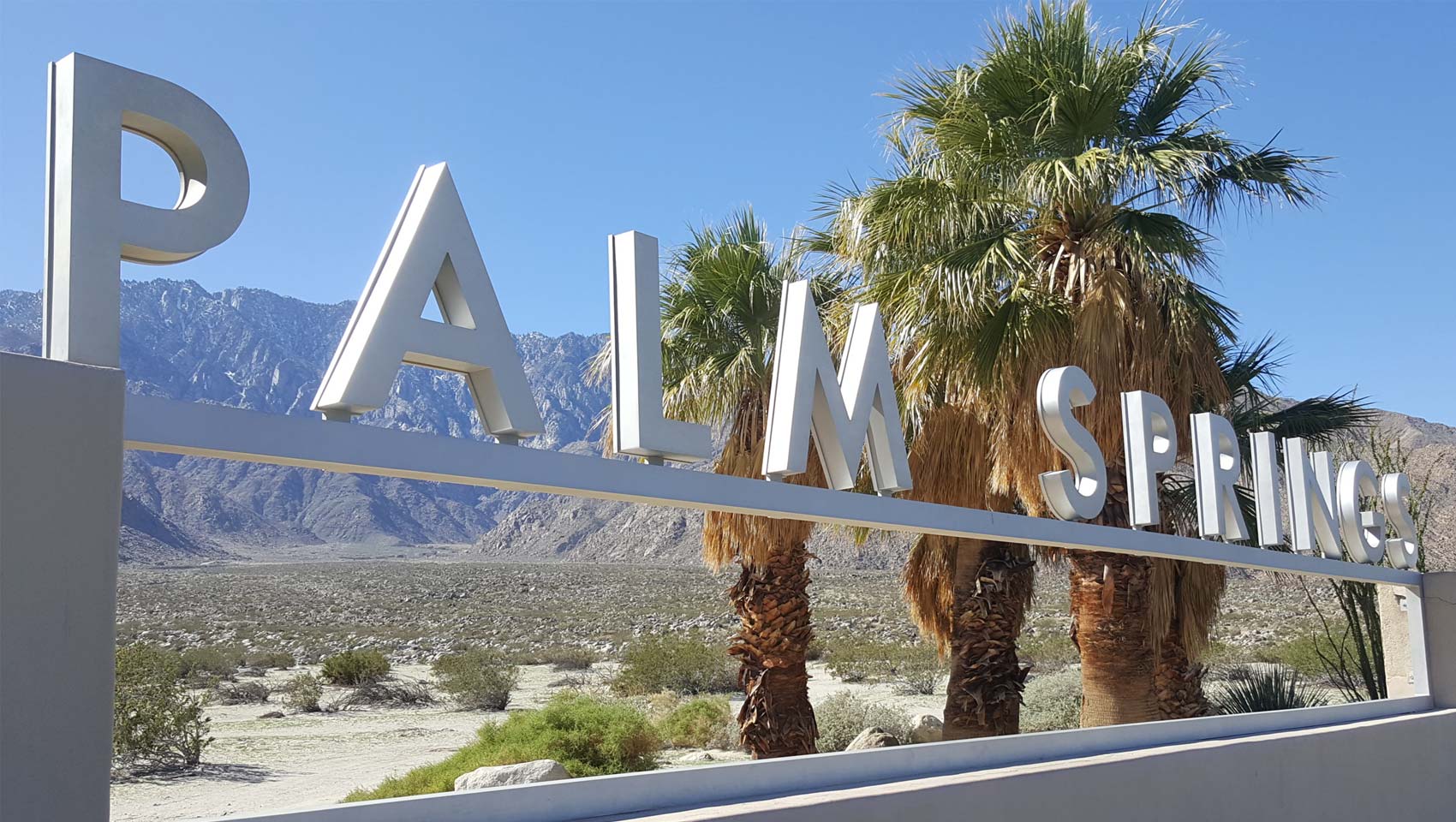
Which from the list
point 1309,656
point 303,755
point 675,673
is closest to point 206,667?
point 303,755

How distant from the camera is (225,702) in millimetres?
27766

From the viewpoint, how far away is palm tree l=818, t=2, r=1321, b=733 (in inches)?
429

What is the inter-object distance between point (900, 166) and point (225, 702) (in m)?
22.1

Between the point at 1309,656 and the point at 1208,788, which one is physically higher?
the point at 1208,788

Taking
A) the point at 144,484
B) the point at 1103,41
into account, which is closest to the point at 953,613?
the point at 1103,41

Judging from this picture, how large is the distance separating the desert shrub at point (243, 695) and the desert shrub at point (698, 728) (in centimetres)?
1110

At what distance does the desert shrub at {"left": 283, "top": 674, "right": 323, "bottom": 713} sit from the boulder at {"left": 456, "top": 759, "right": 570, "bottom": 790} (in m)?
15.1

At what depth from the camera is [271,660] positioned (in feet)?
111

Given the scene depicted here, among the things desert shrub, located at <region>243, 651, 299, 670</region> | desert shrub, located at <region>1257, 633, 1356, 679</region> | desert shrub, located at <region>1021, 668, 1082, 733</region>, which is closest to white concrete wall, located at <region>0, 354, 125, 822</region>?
desert shrub, located at <region>1021, 668, 1082, 733</region>

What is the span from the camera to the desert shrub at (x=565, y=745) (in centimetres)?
1661

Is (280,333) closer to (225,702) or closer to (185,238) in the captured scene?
(225,702)

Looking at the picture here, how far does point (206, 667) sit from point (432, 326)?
30.3m

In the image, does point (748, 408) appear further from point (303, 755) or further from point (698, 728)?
point (303, 755)

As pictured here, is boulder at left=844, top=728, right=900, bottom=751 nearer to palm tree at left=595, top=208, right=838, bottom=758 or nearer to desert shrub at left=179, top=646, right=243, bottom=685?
palm tree at left=595, top=208, right=838, bottom=758
